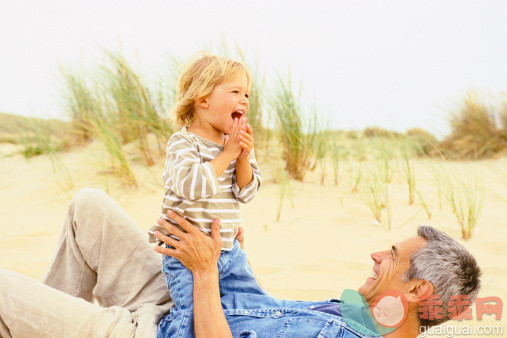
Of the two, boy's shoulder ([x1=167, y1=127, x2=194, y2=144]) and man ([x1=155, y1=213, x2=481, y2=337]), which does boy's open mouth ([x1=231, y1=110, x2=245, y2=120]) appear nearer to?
boy's shoulder ([x1=167, y1=127, x2=194, y2=144])

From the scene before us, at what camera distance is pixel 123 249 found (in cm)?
214

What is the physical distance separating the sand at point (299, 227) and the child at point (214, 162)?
122 cm

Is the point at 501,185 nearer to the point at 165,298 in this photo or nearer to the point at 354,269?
the point at 354,269

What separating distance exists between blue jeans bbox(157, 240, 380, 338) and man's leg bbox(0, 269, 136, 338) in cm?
23

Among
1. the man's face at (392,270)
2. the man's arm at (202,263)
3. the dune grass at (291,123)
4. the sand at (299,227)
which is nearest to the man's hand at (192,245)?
the man's arm at (202,263)

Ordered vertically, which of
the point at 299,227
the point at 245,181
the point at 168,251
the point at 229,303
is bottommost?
the point at 299,227

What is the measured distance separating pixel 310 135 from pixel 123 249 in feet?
12.4

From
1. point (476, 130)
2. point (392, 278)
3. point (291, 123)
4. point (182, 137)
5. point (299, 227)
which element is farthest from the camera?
point (476, 130)

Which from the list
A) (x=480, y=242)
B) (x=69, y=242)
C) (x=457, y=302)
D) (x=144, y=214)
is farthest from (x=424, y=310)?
(x=144, y=214)

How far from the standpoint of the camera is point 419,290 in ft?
5.39

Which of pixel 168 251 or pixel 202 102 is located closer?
pixel 168 251

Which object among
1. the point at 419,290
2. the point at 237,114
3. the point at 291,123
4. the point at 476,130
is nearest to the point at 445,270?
the point at 419,290

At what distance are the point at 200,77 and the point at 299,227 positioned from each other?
276cm

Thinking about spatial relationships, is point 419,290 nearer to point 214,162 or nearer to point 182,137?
point 214,162
